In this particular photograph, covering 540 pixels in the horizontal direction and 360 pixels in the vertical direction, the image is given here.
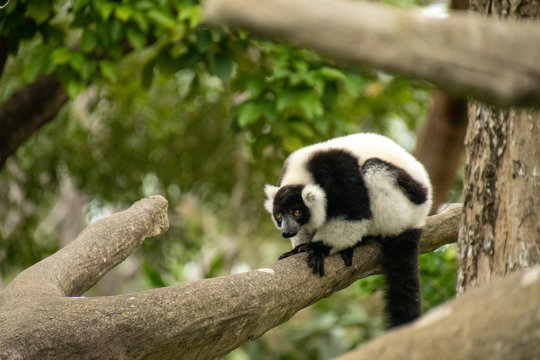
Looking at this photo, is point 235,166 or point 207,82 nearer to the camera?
point 235,166

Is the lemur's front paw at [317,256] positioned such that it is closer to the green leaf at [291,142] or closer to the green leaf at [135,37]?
the green leaf at [291,142]

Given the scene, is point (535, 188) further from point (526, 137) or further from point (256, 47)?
point (256, 47)

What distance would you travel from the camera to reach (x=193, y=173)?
8.45 metres

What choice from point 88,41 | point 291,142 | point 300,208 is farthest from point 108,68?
point 300,208

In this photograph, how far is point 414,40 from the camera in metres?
1.26

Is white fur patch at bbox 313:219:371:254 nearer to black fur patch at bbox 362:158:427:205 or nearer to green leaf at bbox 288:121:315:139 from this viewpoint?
black fur patch at bbox 362:158:427:205

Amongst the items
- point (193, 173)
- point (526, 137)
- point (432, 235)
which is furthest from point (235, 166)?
point (526, 137)

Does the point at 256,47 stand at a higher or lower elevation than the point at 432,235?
higher

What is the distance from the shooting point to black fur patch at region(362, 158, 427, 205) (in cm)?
409

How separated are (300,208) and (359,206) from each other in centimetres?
39

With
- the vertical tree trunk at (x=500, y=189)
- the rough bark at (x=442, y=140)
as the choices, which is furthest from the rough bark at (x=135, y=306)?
the rough bark at (x=442, y=140)

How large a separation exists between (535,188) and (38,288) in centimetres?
243

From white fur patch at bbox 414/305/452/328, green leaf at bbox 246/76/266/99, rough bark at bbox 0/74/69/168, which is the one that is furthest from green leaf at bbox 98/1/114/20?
white fur patch at bbox 414/305/452/328

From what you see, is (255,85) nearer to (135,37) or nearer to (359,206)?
(135,37)
